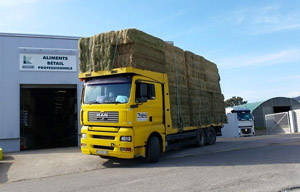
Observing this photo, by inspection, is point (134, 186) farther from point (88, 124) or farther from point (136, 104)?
point (88, 124)

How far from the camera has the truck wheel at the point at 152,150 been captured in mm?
8609

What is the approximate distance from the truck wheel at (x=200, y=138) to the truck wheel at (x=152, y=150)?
4251 millimetres

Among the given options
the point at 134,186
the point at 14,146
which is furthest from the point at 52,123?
the point at 134,186

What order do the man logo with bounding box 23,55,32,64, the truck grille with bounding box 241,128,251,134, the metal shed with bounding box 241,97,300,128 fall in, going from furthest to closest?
1. the metal shed with bounding box 241,97,300,128
2. the truck grille with bounding box 241,128,251,134
3. the man logo with bounding box 23,55,32,64

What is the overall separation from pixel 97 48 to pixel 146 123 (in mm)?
3181

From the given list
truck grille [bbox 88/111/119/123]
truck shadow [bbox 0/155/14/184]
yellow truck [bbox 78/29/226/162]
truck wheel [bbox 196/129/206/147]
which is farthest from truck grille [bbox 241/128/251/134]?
truck shadow [bbox 0/155/14/184]

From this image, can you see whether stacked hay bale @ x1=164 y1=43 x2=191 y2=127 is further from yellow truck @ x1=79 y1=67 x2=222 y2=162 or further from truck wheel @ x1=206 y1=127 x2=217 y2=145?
truck wheel @ x1=206 y1=127 x2=217 y2=145

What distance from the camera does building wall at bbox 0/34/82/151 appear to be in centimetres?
1434

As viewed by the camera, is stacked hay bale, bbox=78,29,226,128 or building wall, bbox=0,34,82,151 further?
building wall, bbox=0,34,82,151

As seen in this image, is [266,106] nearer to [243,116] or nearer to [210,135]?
[243,116]

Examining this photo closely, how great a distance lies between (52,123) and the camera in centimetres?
2430

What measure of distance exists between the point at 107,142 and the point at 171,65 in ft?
14.5

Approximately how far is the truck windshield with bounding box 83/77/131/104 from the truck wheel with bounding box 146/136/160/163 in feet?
5.58

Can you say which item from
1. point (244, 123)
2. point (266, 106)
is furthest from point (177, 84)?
point (266, 106)
